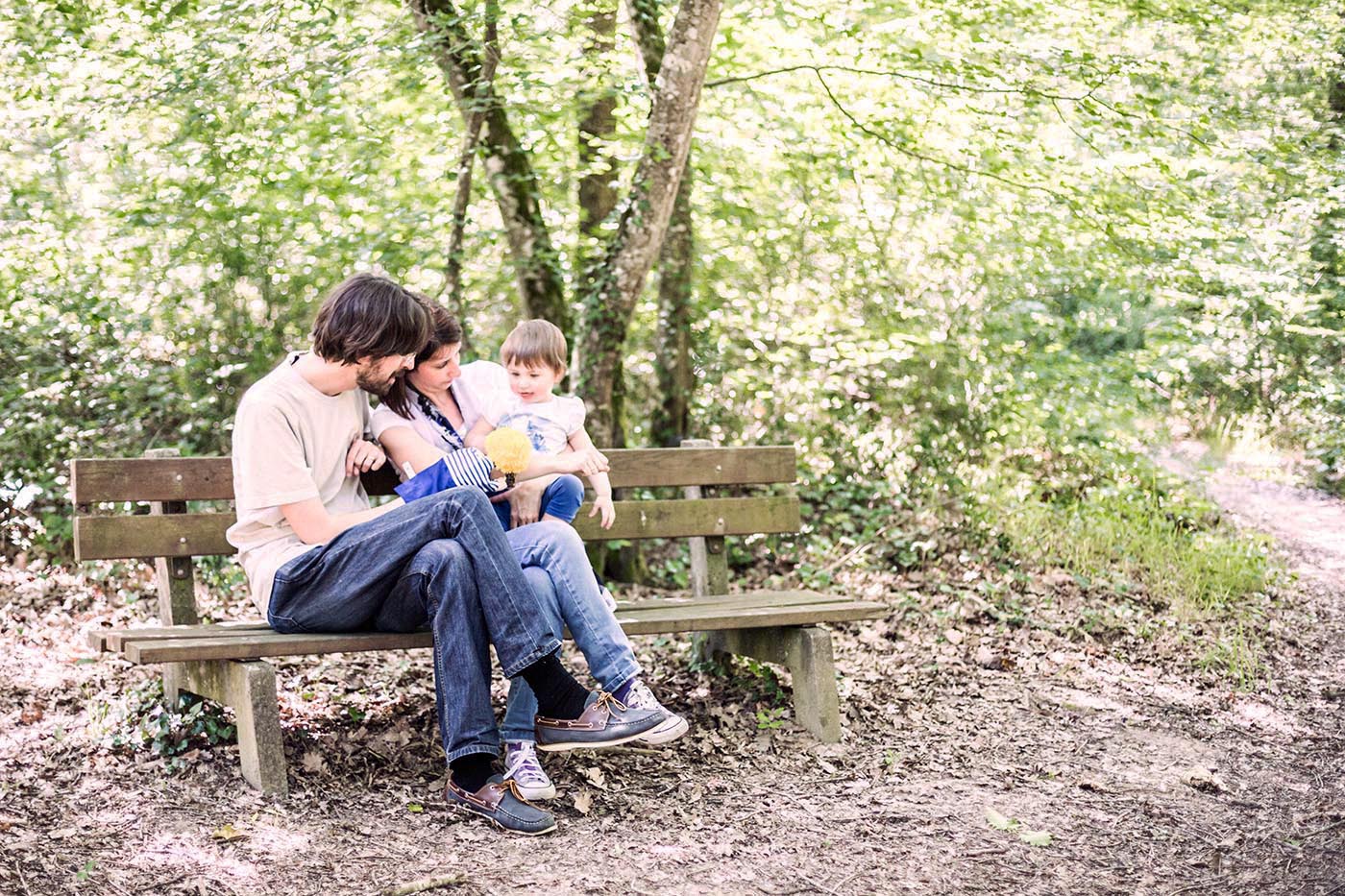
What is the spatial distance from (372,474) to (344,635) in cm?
78

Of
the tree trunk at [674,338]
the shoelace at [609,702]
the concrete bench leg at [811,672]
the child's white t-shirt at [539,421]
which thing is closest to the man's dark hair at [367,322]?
the child's white t-shirt at [539,421]

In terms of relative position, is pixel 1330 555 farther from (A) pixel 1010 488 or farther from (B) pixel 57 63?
(B) pixel 57 63

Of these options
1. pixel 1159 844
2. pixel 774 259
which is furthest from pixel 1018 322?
pixel 1159 844

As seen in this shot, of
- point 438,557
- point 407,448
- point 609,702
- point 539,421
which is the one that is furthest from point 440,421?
point 609,702

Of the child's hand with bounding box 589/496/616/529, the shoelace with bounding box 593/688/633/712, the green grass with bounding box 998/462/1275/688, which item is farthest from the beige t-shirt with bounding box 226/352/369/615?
the green grass with bounding box 998/462/1275/688

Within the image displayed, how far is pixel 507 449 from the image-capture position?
3719mm

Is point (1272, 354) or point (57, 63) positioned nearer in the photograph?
point (57, 63)

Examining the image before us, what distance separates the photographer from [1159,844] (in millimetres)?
3236

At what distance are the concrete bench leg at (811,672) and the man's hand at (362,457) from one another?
64.0 inches

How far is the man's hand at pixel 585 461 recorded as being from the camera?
3920 mm

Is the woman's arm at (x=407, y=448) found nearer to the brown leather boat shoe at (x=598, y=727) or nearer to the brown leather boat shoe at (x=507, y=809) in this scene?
the brown leather boat shoe at (x=598, y=727)

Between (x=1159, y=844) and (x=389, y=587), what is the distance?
90.2 inches

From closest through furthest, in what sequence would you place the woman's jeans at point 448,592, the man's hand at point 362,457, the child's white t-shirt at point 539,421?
the woman's jeans at point 448,592
the man's hand at point 362,457
the child's white t-shirt at point 539,421

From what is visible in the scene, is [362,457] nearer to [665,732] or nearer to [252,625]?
[252,625]
